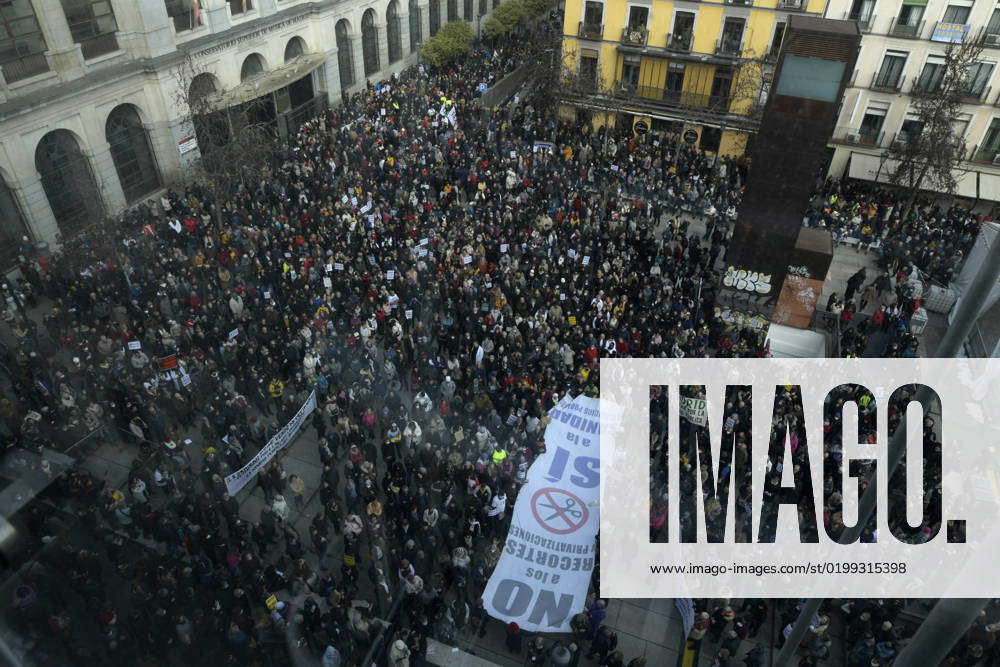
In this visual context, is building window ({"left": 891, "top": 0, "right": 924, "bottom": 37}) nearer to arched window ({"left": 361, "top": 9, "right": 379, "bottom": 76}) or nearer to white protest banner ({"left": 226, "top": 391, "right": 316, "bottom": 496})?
arched window ({"left": 361, "top": 9, "right": 379, "bottom": 76})

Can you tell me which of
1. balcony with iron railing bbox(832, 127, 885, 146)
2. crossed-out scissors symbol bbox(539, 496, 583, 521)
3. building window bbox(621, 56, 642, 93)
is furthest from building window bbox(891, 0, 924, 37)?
crossed-out scissors symbol bbox(539, 496, 583, 521)

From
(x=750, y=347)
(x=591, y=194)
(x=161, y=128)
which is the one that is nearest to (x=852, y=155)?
(x=591, y=194)

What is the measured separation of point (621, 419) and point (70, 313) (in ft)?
59.8

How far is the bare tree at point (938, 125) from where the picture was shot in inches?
1225

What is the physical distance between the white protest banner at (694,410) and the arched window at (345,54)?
34.5 m

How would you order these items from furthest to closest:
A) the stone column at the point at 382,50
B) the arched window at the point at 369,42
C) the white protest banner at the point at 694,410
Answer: the stone column at the point at 382,50
the arched window at the point at 369,42
the white protest banner at the point at 694,410

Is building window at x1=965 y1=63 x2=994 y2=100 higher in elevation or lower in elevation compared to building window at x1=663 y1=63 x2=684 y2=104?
higher

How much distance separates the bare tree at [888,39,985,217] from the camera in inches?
1225

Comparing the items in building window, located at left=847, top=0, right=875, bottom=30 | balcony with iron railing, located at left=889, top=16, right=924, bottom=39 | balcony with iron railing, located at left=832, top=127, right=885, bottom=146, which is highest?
building window, located at left=847, top=0, right=875, bottom=30

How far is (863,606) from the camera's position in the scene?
14.9 metres

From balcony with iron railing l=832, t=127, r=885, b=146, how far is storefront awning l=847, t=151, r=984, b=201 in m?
0.61

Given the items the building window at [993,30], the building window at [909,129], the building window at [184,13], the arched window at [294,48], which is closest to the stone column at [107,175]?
the building window at [184,13]

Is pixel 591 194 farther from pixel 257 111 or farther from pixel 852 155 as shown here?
pixel 257 111

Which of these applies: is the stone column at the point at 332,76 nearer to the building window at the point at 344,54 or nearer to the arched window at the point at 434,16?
the building window at the point at 344,54
